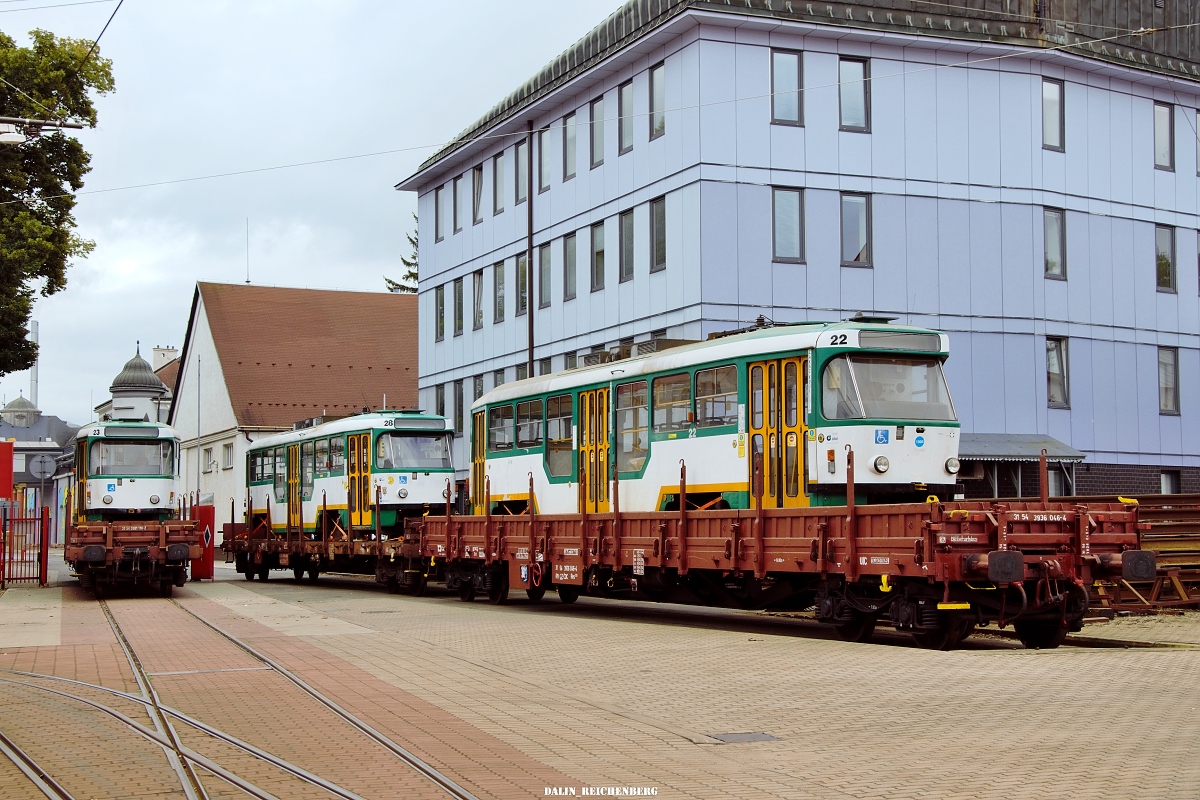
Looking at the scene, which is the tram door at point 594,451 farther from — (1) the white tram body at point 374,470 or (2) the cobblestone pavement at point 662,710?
(1) the white tram body at point 374,470

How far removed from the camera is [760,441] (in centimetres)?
1795

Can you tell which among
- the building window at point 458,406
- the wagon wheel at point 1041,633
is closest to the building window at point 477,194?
the building window at point 458,406

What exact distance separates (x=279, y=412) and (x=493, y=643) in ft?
149

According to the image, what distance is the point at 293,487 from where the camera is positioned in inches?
1389

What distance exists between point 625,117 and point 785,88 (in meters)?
4.24

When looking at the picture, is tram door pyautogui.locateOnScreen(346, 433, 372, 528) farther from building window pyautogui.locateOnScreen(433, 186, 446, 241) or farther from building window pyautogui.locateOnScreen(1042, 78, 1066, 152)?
building window pyautogui.locateOnScreen(1042, 78, 1066, 152)

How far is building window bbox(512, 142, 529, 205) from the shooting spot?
39219 millimetres

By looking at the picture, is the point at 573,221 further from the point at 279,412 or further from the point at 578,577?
the point at 279,412

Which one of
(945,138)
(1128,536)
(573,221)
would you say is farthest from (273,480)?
(1128,536)

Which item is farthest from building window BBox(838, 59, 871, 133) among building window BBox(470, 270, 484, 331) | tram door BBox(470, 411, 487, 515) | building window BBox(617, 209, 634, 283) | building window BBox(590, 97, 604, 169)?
building window BBox(470, 270, 484, 331)

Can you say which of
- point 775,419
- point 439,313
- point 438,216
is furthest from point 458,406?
point 775,419

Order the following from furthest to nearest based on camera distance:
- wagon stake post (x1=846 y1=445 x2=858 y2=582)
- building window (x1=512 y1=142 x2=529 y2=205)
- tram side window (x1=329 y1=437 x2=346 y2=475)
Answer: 1. building window (x1=512 y1=142 x2=529 y2=205)
2. tram side window (x1=329 y1=437 x2=346 y2=475)
3. wagon stake post (x1=846 y1=445 x2=858 y2=582)

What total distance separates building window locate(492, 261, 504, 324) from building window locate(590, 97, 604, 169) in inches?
241

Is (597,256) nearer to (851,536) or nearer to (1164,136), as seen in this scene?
(1164,136)
